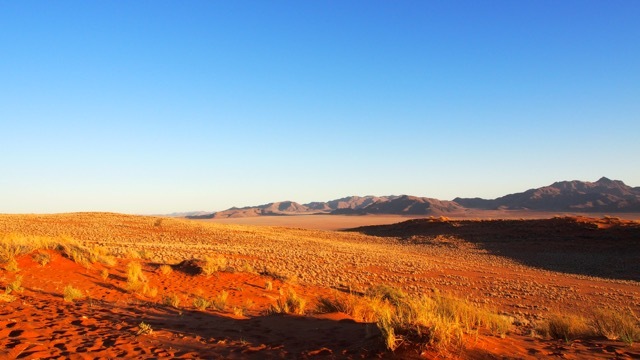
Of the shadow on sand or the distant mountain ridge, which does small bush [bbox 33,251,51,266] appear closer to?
the shadow on sand

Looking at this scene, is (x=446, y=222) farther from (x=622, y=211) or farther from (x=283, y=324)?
(x=622, y=211)

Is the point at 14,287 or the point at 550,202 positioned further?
the point at 550,202

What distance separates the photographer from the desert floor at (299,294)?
6.73m

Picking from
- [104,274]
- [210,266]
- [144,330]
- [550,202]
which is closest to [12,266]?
[104,274]

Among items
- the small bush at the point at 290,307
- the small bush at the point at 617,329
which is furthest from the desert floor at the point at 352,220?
the small bush at the point at 617,329

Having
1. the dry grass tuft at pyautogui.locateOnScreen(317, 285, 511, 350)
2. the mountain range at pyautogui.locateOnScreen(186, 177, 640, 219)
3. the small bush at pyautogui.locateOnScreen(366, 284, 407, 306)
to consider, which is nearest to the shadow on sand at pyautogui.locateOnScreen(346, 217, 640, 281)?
the small bush at pyautogui.locateOnScreen(366, 284, 407, 306)

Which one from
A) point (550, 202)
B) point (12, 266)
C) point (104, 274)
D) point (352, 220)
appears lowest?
point (104, 274)

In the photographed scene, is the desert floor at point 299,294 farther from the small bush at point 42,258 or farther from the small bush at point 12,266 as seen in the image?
the small bush at point 12,266

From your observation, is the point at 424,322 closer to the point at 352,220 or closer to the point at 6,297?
the point at 6,297

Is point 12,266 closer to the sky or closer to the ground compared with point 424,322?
closer to the sky

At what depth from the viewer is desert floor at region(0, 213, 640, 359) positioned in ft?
22.1

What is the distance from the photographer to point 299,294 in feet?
46.2

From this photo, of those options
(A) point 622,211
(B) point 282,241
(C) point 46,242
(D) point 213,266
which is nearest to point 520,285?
(D) point 213,266

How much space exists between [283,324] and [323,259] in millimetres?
16318
